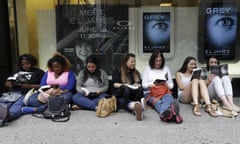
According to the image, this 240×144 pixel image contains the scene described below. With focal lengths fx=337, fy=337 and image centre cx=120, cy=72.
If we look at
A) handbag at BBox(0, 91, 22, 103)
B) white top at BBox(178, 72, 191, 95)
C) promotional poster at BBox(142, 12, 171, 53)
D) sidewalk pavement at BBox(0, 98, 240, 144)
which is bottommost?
sidewalk pavement at BBox(0, 98, 240, 144)

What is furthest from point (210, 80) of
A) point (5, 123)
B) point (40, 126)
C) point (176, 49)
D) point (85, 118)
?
point (5, 123)

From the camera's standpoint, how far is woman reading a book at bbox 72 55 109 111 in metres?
5.46

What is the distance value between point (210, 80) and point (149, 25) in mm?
1792

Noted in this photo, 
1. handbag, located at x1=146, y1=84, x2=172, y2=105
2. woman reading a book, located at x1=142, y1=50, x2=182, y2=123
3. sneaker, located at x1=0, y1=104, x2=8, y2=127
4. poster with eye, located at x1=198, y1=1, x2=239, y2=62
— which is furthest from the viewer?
poster with eye, located at x1=198, y1=1, x2=239, y2=62

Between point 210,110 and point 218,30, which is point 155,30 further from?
point 210,110

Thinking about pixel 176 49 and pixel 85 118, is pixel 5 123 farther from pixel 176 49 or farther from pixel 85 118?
pixel 176 49

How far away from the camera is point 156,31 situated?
6645 mm

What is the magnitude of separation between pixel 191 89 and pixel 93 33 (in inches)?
93.0

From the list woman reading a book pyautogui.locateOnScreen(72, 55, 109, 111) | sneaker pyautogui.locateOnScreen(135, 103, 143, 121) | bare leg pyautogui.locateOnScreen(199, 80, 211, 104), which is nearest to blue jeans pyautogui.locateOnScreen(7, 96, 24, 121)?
woman reading a book pyautogui.locateOnScreen(72, 55, 109, 111)

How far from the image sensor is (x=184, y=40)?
6.76 metres

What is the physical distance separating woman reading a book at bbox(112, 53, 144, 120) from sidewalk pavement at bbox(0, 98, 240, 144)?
0.19m

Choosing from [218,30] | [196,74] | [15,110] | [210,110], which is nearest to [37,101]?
[15,110]

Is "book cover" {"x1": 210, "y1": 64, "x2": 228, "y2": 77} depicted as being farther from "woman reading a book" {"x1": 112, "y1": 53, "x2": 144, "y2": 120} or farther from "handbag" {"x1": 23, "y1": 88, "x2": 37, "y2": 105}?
"handbag" {"x1": 23, "y1": 88, "x2": 37, "y2": 105}

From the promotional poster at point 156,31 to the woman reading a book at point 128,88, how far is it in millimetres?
1278
